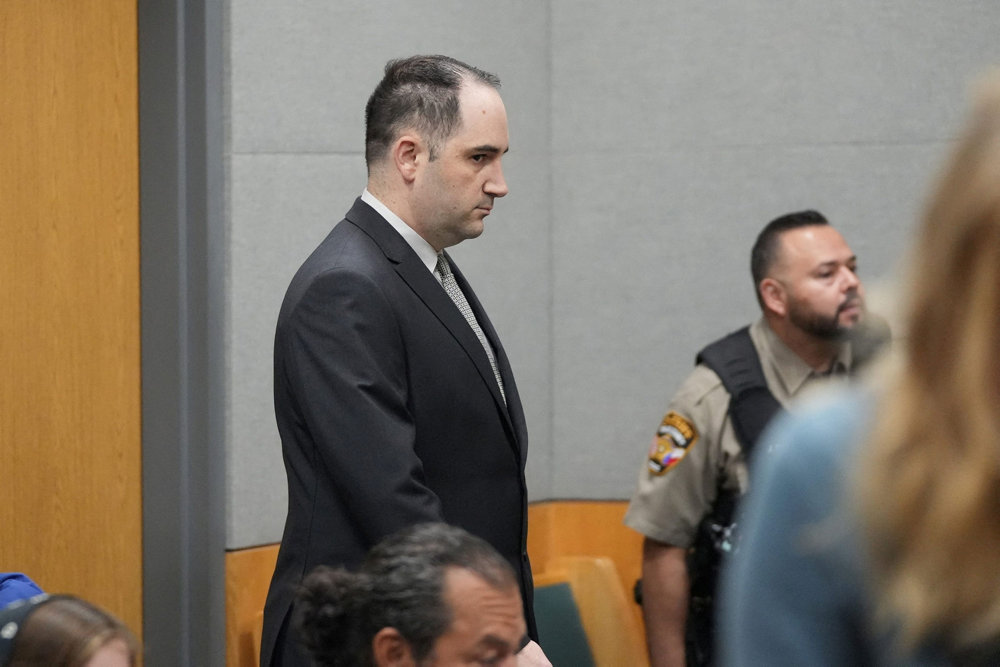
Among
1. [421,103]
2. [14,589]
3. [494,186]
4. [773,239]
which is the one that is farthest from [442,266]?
[773,239]

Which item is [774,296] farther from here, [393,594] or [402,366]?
[393,594]

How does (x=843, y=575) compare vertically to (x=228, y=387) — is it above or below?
above

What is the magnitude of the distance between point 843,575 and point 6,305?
2.66 meters

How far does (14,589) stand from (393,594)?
2.74 ft

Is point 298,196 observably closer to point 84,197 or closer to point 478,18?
point 84,197

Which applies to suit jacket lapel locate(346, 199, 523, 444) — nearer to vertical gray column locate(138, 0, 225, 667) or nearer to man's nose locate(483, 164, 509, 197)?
man's nose locate(483, 164, 509, 197)

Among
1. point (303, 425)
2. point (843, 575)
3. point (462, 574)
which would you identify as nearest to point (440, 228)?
point (303, 425)

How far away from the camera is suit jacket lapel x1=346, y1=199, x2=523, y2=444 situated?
2410 mm

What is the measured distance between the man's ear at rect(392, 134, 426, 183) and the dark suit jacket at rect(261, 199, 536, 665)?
0.10 m

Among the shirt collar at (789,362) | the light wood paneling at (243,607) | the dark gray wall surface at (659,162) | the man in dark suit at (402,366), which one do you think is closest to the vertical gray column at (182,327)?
the light wood paneling at (243,607)

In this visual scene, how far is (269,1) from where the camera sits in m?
3.48

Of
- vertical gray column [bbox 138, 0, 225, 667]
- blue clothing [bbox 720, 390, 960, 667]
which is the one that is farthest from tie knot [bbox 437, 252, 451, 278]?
blue clothing [bbox 720, 390, 960, 667]

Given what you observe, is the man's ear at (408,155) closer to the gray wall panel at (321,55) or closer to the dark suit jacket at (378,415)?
the dark suit jacket at (378,415)

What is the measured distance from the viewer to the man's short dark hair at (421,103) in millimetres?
2510
